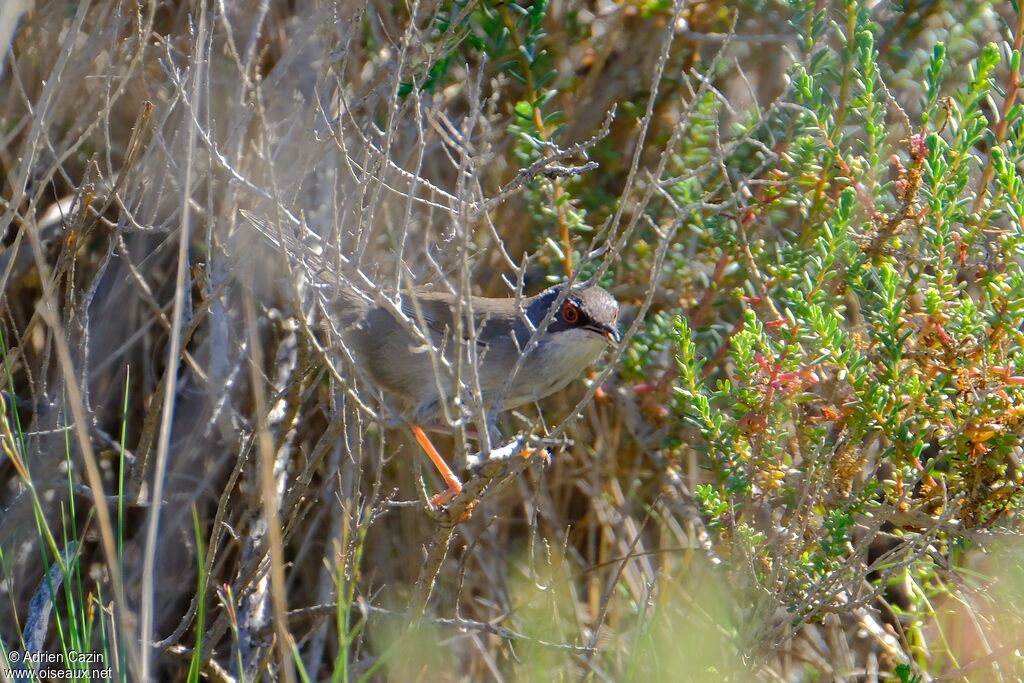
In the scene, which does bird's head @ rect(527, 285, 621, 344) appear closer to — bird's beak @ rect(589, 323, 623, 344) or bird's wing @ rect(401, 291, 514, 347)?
bird's beak @ rect(589, 323, 623, 344)

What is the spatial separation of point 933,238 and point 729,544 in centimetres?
133

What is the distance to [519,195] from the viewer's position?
4898mm

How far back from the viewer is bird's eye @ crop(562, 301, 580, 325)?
4.06 m

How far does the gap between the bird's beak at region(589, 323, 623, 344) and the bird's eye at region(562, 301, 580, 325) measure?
8 centimetres

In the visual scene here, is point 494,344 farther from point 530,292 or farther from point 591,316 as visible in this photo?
point 530,292

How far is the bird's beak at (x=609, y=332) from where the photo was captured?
156 inches

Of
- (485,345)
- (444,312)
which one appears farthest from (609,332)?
(444,312)

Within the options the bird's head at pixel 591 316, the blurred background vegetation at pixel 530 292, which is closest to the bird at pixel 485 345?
the bird's head at pixel 591 316

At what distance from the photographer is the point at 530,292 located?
5094 millimetres

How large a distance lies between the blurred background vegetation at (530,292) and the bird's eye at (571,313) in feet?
0.79

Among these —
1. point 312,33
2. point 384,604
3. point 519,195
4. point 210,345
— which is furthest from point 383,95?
point 384,604

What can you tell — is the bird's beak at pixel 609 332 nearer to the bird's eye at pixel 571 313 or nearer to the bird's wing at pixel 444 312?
the bird's eye at pixel 571 313

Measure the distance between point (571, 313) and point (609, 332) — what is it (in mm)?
187

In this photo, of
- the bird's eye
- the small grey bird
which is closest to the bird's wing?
the small grey bird
